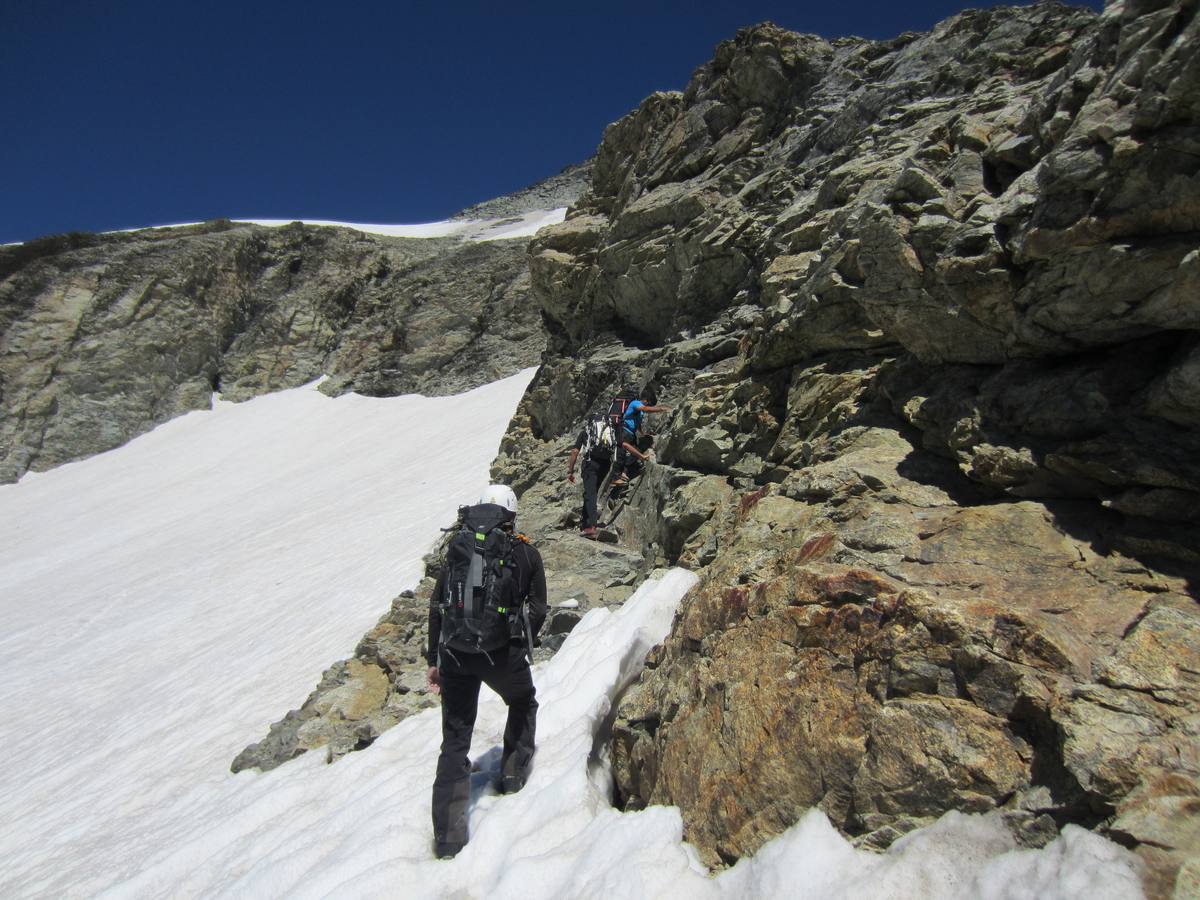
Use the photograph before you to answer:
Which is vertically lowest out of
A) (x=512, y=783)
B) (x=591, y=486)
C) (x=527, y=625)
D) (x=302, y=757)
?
(x=302, y=757)

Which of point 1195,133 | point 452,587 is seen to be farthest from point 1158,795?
point 452,587

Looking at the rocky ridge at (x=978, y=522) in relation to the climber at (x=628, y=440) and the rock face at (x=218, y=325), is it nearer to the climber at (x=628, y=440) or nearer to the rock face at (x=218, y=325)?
the climber at (x=628, y=440)

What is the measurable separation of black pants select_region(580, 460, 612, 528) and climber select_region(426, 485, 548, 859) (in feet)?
19.7

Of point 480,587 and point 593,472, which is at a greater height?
point 480,587

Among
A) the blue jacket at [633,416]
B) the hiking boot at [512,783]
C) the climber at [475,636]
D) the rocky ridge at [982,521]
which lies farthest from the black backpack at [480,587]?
the blue jacket at [633,416]

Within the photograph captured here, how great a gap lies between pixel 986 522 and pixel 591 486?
7.43 m

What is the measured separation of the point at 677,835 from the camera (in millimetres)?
3463

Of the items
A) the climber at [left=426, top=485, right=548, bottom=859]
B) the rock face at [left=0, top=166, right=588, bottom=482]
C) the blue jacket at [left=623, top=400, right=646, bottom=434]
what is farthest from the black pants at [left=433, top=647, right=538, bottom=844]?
the rock face at [left=0, top=166, right=588, bottom=482]

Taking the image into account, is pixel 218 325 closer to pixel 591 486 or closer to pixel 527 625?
pixel 591 486

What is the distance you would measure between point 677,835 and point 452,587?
6.69 feet

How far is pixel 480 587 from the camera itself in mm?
4324

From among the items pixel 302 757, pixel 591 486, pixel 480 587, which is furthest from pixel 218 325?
pixel 480 587

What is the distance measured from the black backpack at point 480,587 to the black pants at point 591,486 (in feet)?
20.1

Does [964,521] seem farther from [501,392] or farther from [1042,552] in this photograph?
[501,392]
